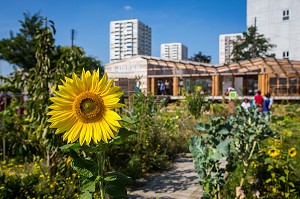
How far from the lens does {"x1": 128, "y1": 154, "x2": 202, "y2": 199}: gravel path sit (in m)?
4.25

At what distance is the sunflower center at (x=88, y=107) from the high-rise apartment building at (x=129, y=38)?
328 ft

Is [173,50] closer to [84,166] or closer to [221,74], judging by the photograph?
[221,74]

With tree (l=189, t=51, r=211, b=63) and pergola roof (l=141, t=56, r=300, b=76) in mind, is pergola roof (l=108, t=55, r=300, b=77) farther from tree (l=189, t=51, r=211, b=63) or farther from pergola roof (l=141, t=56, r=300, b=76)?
tree (l=189, t=51, r=211, b=63)

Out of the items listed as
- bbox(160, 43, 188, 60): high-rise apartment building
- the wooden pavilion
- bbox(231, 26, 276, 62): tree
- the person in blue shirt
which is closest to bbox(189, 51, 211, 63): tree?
bbox(231, 26, 276, 62): tree

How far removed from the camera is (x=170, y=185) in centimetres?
475

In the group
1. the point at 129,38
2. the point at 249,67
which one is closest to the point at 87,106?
the point at 249,67

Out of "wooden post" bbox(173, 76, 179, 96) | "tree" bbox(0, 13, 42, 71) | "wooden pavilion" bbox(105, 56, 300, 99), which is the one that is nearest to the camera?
"wooden pavilion" bbox(105, 56, 300, 99)

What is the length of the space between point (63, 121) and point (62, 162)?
10.5 feet

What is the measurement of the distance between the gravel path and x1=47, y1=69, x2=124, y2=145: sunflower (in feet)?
10.5

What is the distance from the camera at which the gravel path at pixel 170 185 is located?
4.25m

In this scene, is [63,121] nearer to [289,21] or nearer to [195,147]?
[195,147]

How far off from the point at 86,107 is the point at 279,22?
46.2 metres

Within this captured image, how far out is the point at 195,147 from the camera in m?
3.14

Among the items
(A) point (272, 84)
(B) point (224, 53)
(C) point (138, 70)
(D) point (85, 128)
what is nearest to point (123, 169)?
(D) point (85, 128)
